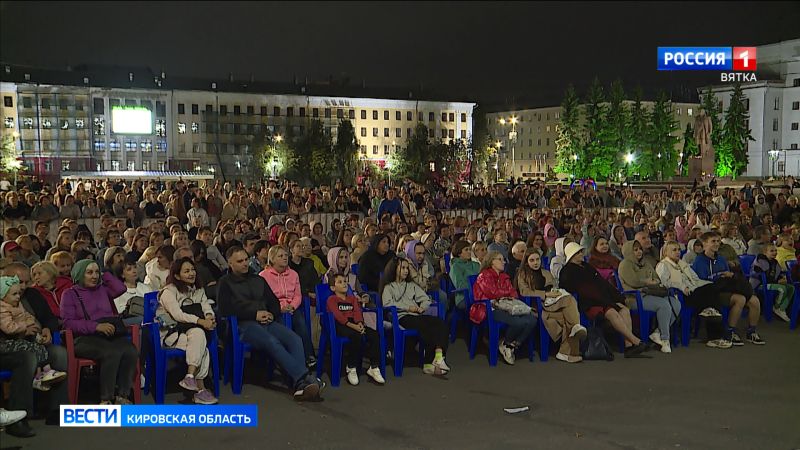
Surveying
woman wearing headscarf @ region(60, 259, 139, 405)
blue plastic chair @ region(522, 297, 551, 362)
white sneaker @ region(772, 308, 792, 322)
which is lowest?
white sneaker @ region(772, 308, 792, 322)

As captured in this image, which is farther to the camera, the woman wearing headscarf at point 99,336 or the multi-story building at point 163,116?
the multi-story building at point 163,116

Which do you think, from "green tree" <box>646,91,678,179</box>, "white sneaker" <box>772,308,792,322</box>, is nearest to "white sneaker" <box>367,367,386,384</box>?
"white sneaker" <box>772,308,792,322</box>

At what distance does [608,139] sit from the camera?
219ft

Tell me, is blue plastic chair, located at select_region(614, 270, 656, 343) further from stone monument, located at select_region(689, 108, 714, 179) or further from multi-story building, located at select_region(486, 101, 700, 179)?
multi-story building, located at select_region(486, 101, 700, 179)

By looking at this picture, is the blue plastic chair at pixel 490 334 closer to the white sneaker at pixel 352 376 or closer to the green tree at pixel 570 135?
the white sneaker at pixel 352 376

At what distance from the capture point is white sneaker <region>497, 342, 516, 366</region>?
8297 mm

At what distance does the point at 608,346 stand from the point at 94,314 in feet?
17.8

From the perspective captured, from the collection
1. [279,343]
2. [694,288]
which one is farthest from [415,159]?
[279,343]

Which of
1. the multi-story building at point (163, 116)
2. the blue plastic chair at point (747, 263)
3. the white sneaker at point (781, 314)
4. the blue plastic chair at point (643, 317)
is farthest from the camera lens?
the multi-story building at point (163, 116)

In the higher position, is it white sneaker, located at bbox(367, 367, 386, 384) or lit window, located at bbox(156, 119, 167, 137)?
lit window, located at bbox(156, 119, 167, 137)

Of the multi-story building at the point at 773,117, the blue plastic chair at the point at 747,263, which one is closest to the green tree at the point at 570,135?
the multi-story building at the point at 773,117

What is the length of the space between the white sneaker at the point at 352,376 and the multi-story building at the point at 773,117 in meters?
78.7

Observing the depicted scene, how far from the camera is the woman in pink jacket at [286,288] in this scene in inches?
306

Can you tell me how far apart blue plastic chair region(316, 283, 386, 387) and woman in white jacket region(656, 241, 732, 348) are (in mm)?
3985
